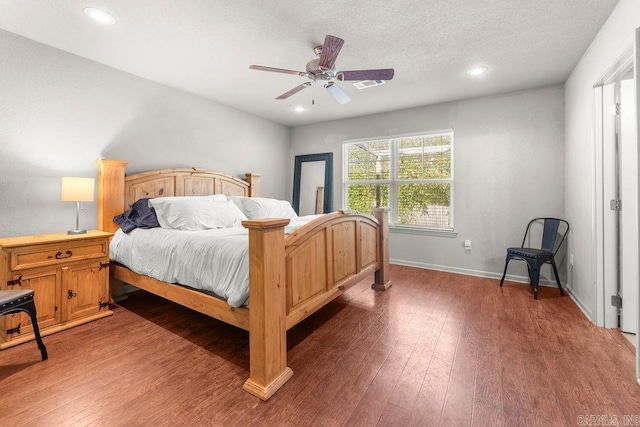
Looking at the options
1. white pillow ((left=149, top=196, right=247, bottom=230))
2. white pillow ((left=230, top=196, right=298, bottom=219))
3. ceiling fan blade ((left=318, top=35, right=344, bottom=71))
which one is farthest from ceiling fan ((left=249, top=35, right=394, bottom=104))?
white pillow ((left=230, top=196, right=298, bottom=219))

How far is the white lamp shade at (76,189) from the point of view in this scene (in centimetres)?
244

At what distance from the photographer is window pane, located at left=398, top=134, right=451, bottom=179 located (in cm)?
416

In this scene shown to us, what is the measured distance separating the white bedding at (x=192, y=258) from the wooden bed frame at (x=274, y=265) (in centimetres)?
10

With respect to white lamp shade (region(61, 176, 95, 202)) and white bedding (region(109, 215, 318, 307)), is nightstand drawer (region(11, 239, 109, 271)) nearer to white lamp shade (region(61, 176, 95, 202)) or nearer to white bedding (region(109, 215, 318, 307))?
white bedding (region(109, 215, 318, 307))

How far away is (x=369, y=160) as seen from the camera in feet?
15.7

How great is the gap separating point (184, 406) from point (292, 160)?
15.0ft

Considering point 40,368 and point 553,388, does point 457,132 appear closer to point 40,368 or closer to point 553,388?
point 553,388

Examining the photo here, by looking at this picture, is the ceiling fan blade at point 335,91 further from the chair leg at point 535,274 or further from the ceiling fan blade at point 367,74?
the chair leg at point 535,274

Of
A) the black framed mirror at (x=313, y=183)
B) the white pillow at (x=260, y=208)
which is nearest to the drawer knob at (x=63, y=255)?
the white pillow at (x=260, y=208)

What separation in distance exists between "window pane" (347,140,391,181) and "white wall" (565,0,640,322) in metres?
2.27

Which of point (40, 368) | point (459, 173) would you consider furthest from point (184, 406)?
point (459, 173)

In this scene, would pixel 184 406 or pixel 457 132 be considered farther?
pixel 457 132

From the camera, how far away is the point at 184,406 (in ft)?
4.83

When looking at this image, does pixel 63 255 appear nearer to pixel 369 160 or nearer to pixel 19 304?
pixel 19 304
